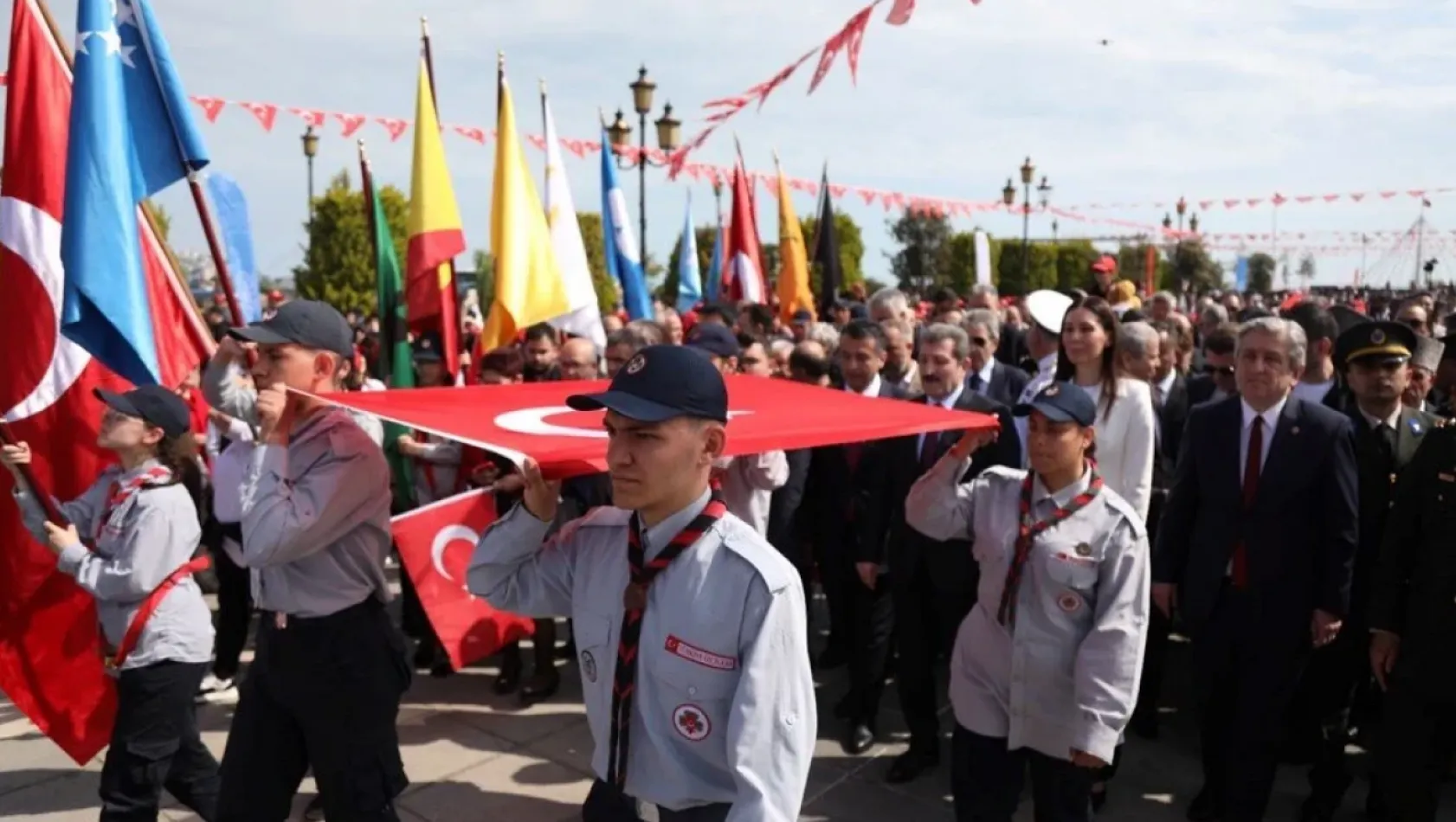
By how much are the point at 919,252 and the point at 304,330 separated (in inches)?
1728

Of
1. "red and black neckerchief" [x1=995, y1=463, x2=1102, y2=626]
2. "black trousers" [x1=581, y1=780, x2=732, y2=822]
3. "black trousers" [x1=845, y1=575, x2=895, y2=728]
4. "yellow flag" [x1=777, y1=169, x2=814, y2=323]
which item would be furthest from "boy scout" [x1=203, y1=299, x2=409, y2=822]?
"yellow flag" [x1=777, y1=169, x2=814, y2=323]

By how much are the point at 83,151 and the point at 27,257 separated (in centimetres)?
50

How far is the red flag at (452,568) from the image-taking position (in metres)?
4.89

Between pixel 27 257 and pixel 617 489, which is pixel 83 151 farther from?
pixel 617 489

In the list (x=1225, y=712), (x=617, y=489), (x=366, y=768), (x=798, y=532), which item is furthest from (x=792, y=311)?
(x=617, y=489)

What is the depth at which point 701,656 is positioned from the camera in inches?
84.7

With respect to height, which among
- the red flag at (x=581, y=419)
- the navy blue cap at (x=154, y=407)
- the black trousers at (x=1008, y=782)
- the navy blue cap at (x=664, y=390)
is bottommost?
the black trousers at (x=1008, y=782)

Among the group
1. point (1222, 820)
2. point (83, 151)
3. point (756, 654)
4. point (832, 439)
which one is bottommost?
point (1222, 820)

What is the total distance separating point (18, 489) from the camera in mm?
4258

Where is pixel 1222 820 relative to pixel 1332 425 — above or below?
below

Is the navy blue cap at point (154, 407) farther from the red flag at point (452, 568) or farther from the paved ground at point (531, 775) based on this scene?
the paved ground at point (531, 775)

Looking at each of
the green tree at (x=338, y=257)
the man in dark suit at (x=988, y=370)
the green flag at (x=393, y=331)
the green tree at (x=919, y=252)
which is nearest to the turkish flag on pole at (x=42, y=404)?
the green flag at (x=393, y=331)

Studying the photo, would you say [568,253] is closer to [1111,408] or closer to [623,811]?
[1111,408]

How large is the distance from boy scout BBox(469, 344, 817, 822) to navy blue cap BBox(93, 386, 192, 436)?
2.34m
